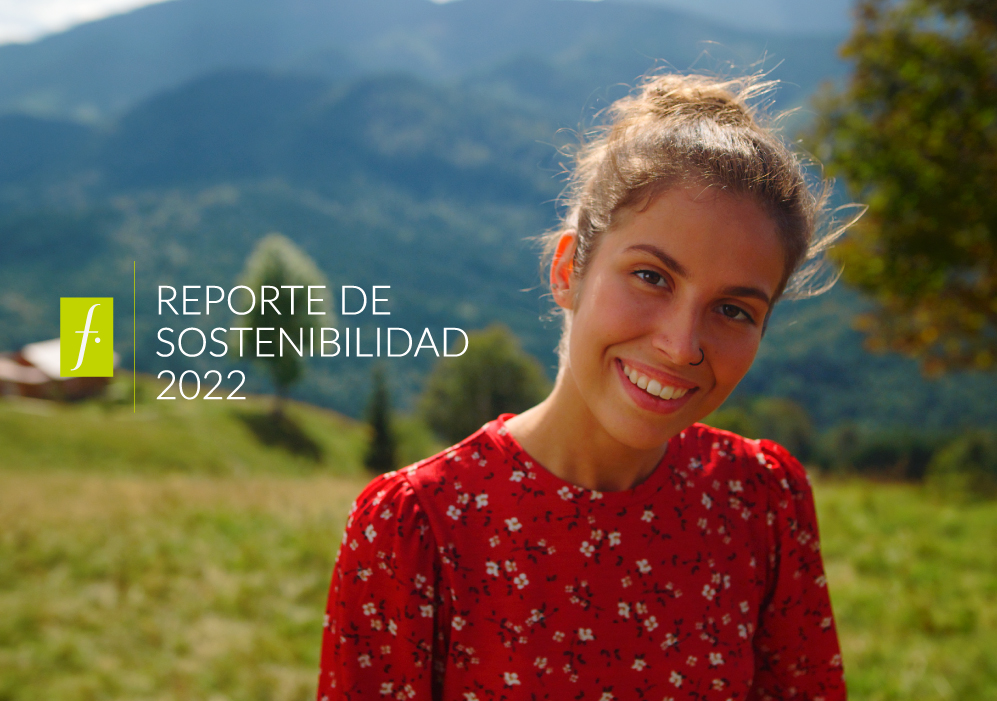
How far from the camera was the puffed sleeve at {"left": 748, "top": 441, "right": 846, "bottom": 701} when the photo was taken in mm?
1879

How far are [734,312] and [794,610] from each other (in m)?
0.94

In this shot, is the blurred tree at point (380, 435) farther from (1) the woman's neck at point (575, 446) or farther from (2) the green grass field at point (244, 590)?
(1) the woman's neck at point (575, 446)

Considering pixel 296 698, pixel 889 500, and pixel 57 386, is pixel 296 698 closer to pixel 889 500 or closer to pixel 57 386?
pixel 889 500

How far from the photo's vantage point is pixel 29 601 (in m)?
5.64

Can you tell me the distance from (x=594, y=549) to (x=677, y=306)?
0.64 metres

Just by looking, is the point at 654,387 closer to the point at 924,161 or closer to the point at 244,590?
the point at 244,590

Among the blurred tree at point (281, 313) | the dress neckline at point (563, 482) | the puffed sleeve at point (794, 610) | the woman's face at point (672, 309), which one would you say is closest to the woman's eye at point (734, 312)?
the woman's face at point (672, 309)

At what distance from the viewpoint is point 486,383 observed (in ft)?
143

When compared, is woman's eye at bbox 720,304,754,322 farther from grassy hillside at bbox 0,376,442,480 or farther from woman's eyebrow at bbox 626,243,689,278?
grassy hillside at bbox 0,376,442,480

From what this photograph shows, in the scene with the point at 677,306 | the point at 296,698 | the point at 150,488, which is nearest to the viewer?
the point at 677,306

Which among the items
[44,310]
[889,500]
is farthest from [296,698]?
[44,310]

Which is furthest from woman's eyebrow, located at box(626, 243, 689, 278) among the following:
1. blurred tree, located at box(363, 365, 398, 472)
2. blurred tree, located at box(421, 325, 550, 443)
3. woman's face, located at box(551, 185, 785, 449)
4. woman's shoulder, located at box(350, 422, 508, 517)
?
blurred tree, located at box(421, 325, 550, 443)

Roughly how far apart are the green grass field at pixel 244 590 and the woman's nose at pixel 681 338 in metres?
4.31

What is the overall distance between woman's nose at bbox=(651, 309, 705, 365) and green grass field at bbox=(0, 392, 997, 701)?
4.31 m
